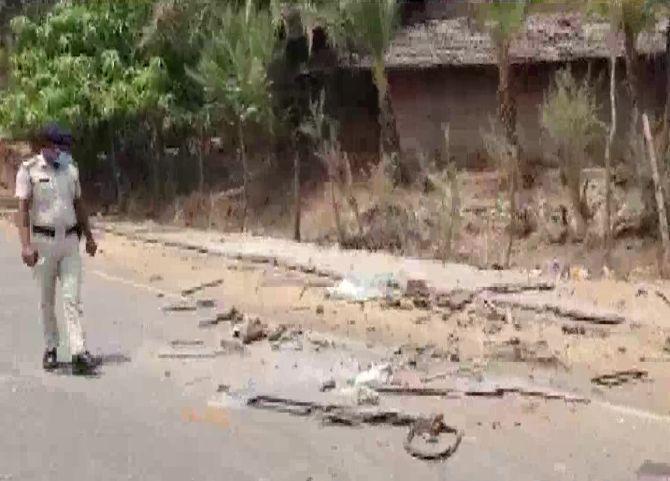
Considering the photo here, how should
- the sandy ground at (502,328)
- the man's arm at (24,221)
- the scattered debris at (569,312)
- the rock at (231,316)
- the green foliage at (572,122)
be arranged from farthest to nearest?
the green foliage at (572,122)
the rock at (231,316)
the scattered debris at (569,312)
the sandy ground at (502,328)
the man's arm at (24,221)

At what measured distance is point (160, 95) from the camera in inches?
1038

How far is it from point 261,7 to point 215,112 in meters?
2.60

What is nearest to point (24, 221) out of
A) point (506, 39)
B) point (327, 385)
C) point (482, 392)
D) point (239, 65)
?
point (327, 385)

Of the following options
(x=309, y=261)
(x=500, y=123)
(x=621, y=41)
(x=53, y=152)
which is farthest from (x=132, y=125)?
(x=53, y=152)

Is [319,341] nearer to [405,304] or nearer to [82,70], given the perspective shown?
[405,304]

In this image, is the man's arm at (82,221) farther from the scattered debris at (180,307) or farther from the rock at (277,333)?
the scattered debris at (180,307)

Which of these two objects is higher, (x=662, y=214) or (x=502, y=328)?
(x=662, y=214)

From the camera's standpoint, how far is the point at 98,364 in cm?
1048

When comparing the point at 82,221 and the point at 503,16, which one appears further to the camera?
the point at 503,16

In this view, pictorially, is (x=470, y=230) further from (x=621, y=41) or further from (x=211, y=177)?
(x=211, y=177)

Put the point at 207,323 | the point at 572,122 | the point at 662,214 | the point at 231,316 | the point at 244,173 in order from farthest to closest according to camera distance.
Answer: the point at 244,173
the point at 572,122
the point at 662,214
the point at 231,316
the point at 207,323

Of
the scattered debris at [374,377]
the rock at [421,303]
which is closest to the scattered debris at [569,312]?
the rock at [421,303]

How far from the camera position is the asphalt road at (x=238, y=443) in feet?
24.3

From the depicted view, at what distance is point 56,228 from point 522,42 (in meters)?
17.5
